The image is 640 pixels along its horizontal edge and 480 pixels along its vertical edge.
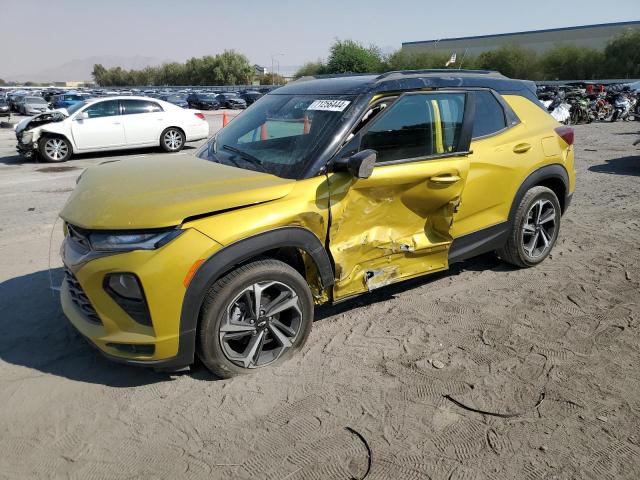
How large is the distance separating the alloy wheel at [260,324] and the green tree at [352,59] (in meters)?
75.0

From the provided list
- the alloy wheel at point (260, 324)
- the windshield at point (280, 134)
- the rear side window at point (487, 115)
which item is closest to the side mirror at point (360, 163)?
the windshield at point (280, 134)

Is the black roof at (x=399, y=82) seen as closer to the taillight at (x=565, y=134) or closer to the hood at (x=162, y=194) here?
the taillight at (x=565, y=134)

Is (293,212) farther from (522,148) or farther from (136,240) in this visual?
(522,148)

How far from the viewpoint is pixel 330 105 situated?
3.53 metres

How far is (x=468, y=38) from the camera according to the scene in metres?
85.2

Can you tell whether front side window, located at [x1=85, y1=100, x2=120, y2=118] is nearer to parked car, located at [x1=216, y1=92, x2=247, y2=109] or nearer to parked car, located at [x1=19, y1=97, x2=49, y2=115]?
parked car, located at [x1=19, y1=97, x2=49, y2=115]

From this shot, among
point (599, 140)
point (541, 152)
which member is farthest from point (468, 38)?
point (541, 152)

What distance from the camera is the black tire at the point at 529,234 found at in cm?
449

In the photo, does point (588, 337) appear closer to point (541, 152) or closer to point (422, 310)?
point (422, 310)

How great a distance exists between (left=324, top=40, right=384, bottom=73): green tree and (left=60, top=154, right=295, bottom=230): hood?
74528 mm

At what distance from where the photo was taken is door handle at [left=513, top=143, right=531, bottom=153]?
4281 millimetres

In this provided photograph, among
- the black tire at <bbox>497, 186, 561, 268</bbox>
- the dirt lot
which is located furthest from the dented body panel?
the black tire at <bbox>497, 186, 561, 268</bbox>

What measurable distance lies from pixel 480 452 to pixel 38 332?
319cm

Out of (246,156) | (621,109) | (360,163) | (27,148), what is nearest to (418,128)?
(360,163)
